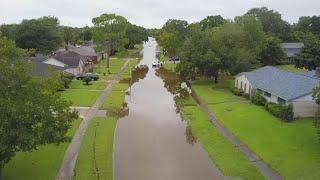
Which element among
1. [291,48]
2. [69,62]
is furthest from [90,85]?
[291,48]

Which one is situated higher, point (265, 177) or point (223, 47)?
point (223, 47)

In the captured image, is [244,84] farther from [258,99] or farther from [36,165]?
[36,165]

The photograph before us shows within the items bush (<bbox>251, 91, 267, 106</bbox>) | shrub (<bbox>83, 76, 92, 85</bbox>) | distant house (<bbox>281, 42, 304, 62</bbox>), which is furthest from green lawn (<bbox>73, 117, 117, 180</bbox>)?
distant house (<bbox>281, 42, 304, 62</bbox>)

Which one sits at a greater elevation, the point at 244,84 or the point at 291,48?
the point at 291,48

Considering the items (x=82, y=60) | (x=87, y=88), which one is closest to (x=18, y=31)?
(x=82, y=60)

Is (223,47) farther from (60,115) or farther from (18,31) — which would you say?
(18,31)

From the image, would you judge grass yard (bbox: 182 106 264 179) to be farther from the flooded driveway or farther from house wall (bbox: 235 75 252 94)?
house wall (bbox: 235 75 252 94)
